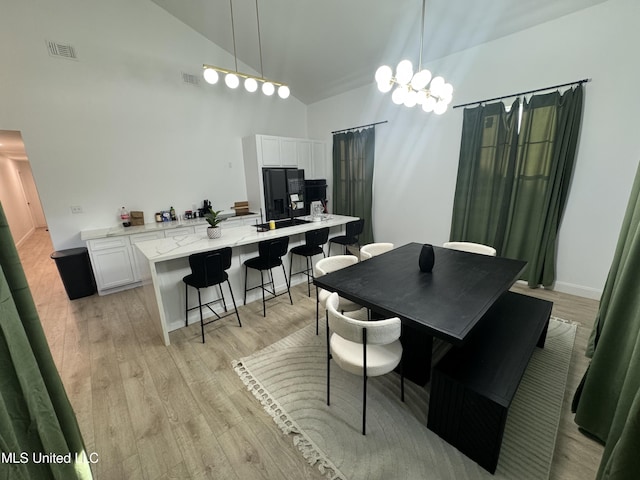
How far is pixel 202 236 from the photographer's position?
3.05 m

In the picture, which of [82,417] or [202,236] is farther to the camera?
[202,236]

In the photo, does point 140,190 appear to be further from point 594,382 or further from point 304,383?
point 594,382

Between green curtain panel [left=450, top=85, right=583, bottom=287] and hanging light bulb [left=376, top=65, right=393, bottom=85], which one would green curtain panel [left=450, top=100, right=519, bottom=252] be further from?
hanging light bulb [left=376, top=65, right=393, bottom=85]

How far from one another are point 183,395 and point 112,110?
4212 mm

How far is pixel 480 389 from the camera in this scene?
4.62 feet

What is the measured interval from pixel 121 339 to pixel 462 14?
5.21 metres

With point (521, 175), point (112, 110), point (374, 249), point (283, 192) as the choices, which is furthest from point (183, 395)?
point (521, 175)

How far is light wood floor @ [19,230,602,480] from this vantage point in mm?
1496

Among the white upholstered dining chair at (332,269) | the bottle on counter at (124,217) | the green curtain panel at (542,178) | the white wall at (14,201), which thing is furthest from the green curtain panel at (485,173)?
the white wall at (14,201)

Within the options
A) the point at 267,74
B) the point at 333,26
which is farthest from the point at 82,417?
the point at 267,74

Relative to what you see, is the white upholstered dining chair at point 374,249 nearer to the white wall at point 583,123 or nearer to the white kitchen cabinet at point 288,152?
the white wall at point 583,123

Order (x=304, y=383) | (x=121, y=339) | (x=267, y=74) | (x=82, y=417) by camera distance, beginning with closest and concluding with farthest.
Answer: (x=82, y=417), (x=304, y=383), (x=121, y=339), (x=267, y=74)

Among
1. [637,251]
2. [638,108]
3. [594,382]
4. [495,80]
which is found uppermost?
[495,80]

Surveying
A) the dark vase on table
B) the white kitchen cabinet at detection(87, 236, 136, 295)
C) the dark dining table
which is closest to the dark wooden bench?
the dark dining table
